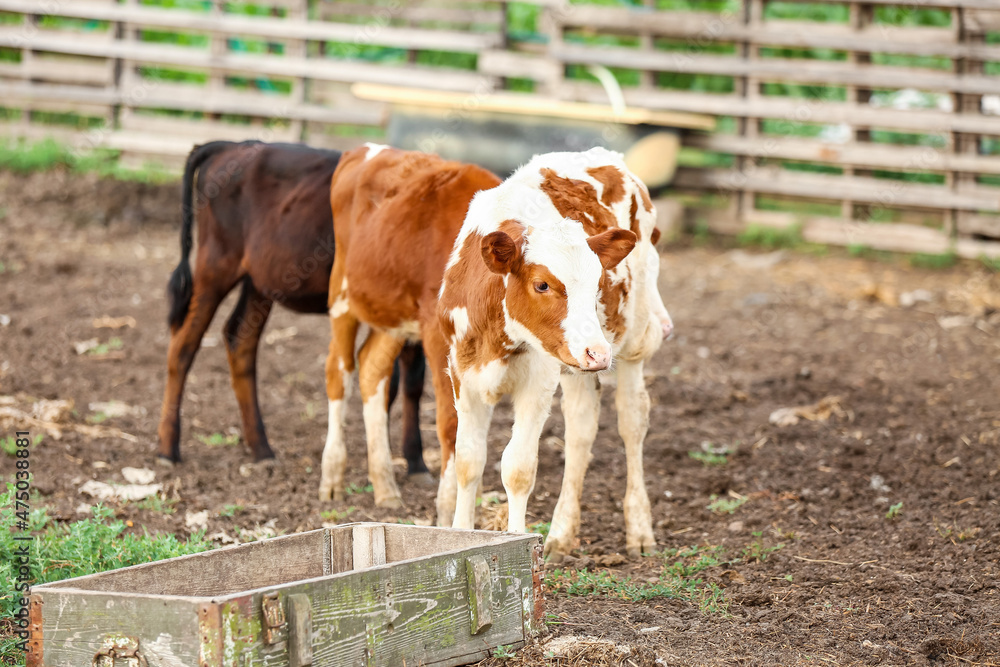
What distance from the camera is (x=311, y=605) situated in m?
3.18

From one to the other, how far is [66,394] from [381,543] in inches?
163

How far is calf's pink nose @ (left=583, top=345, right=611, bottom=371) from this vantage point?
3.93 metres

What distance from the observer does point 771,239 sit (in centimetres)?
1190

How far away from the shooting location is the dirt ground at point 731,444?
4254mm

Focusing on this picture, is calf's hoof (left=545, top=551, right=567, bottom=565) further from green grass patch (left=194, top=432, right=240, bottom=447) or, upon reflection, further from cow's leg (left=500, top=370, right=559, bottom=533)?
green grass patch (left=194, top=432, right=240, bottom=447)

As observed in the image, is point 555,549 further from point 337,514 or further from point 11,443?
point 11,443

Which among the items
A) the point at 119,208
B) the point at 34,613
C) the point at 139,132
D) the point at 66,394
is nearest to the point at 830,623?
the point at 34,613

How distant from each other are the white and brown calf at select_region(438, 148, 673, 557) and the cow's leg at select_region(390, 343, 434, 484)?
1.12 m

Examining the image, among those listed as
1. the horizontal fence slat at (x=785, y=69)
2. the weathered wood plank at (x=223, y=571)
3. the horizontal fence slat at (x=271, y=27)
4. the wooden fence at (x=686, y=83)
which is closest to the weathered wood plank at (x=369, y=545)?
the weathered wood plank at (x=223, y=571)

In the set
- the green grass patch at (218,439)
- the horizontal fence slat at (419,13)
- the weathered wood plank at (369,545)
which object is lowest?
the green grass patch at (218,439)

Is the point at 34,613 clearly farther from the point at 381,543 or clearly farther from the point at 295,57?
the point at 295,57

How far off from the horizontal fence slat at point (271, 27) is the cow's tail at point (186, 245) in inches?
246

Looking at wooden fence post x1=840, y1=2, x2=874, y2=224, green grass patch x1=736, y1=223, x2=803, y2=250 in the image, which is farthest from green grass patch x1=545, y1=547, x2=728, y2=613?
wooden fence post x1=840, y1=2, x2=874, y2=224

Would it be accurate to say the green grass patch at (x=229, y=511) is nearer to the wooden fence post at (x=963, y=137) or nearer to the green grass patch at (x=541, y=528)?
the green grass patch at (x=541, y=528)
